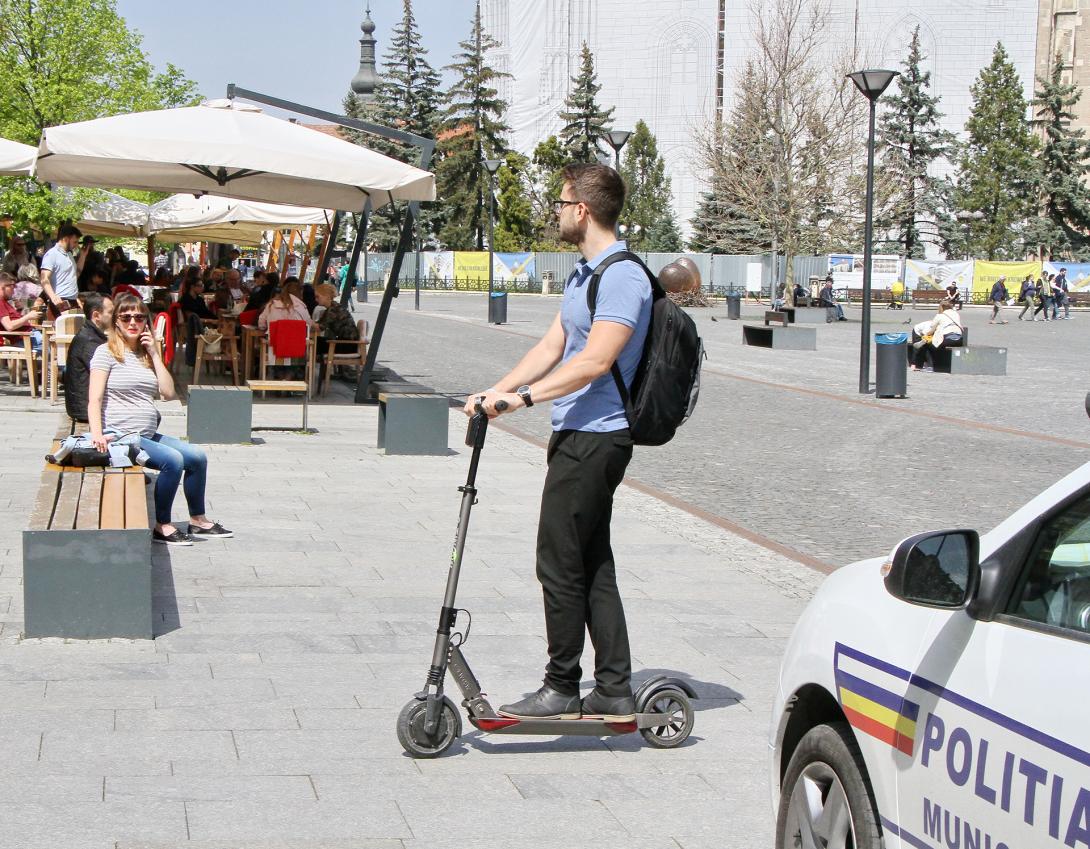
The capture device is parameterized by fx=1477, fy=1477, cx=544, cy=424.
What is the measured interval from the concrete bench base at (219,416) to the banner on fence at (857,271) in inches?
1963

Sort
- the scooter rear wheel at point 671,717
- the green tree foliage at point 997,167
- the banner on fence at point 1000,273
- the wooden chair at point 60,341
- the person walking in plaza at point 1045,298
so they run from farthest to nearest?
the green tree foliage at point 997,167, the banner on fence at point 1000,273, the person walking in plaza at point 1045,298, the wooden chair at point 60,341, the scooter rear wheel at point 671,717

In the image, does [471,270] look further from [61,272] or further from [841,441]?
[841,441]

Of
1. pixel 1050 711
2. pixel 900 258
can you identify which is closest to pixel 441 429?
pixel 1050 711

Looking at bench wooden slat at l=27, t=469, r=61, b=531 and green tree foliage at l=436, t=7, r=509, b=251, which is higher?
green tree foliage at l=436, t=7, r=509, b=251

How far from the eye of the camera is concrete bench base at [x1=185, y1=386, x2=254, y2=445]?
12258 mm

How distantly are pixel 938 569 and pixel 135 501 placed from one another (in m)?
4.70

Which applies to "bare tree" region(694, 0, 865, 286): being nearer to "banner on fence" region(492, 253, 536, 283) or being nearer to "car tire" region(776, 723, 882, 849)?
"banner on fence" region(492, 253, 536, 283)

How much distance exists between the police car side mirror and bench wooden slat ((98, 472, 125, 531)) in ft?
13.2

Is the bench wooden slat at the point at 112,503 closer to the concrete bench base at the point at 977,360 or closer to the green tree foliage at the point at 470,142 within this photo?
the concrete bench base at the point at 977,360

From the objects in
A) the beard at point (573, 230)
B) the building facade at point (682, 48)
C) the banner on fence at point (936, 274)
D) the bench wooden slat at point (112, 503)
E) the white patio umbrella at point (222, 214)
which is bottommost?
the bench wooden slat at point (112, 503)

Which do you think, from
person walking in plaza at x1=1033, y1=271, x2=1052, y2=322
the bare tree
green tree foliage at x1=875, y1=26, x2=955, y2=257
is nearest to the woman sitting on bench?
the bare tree

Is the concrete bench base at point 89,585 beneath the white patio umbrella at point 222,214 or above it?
beneath

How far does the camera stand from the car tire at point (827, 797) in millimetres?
3049

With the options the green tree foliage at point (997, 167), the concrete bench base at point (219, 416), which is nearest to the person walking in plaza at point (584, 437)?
the concrete bench base at point (219, 416)
